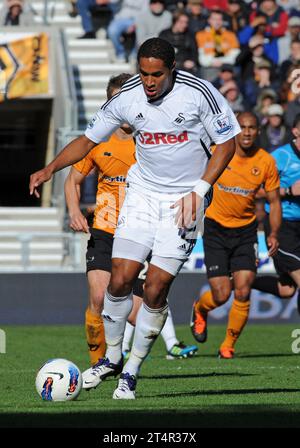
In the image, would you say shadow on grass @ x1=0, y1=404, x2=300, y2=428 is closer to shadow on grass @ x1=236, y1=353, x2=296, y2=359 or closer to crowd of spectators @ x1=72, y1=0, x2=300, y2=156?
shadow on grass @ x1=236, y1=353, x2=296, y2=359

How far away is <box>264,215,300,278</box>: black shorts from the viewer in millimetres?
12898

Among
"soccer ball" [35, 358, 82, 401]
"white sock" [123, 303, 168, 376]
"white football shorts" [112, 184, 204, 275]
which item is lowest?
"soccer ball" [35, 358, 82, 401]

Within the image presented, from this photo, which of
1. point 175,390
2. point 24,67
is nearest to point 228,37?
point 24,67

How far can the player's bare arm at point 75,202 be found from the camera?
915 cm

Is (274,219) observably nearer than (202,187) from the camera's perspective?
No

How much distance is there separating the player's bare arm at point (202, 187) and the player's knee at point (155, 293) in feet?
1.40

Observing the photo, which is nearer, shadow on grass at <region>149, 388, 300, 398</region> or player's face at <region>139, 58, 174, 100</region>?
player's face at <region>139, 58, 174, 100</region>

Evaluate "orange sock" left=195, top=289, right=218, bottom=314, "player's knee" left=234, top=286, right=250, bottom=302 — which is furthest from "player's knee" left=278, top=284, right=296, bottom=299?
"player's knee" left=234, top=286, right=250, bottom=302

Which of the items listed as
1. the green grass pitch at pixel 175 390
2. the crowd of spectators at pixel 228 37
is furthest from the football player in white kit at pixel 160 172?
the crowd of spectators at pixel 228 37

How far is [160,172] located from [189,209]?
1.52 ft

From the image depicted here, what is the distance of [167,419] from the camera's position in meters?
6.58

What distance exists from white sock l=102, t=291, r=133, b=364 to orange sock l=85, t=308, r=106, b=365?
1.37 m

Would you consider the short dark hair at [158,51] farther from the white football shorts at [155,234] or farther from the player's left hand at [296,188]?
the player's left hand at [296,188]

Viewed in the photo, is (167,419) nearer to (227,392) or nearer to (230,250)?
(227,392)
